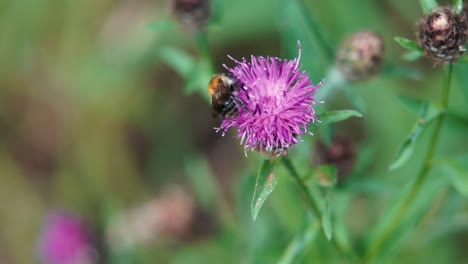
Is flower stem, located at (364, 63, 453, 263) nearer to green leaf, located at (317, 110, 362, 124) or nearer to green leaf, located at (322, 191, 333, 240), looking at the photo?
green leaf, located at (322, 191, 333, 240)

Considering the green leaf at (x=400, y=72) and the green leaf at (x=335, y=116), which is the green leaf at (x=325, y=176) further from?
the green leaf at (x=400, y=72)

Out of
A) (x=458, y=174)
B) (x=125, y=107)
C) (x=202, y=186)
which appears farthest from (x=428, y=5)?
(x=125, y=107)

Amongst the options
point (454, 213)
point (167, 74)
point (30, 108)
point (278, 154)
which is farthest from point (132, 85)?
point (278, 154)

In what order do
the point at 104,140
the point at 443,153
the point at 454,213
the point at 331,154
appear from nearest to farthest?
the point at 331,154 → the point at 454,213 → the point at 443,153 → the point at 104,140

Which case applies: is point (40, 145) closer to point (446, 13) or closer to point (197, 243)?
point (197, 243)

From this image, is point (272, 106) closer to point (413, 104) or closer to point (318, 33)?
point (413, 104)

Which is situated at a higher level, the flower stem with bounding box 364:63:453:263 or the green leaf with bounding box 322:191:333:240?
the green leaf with bounding box 322:191:333:240

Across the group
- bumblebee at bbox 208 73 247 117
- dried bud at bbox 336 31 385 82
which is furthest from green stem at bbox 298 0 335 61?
bumblebee at bbox 208 73 247 117
